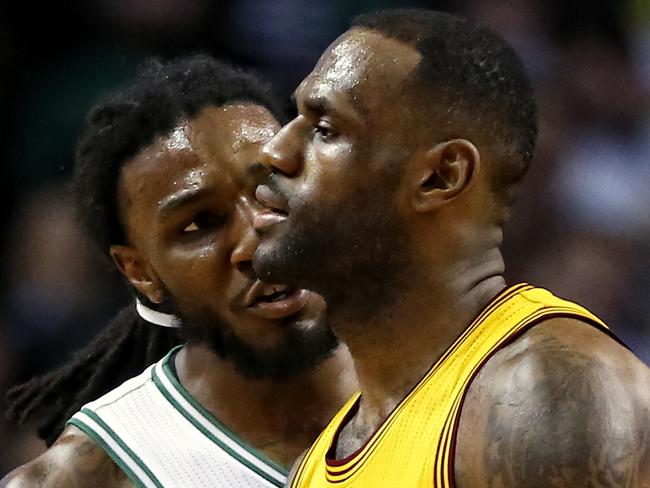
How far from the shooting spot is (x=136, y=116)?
115 inches

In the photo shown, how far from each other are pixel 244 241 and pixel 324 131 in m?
0.63

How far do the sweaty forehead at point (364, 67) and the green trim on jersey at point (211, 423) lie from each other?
0.92 meters

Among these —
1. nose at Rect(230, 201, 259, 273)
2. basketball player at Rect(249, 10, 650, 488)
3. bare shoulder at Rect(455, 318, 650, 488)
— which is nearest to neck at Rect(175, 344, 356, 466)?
nose at Rect(230, 201, 259, 273)

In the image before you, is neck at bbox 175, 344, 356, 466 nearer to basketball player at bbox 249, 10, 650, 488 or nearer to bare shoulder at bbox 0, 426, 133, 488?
bare shoulder at bbox 0, 426, 133, 488

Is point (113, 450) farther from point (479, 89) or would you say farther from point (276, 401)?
point (479, 89)

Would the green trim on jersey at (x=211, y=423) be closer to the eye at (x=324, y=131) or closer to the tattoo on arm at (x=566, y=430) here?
the eye at (x=324, y=131)

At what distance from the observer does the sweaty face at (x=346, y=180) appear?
211cm

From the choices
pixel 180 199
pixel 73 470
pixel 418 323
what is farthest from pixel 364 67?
pixel 73 470

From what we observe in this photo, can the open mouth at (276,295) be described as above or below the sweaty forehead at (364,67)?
below

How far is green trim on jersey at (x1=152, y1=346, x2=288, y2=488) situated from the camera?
2.79m

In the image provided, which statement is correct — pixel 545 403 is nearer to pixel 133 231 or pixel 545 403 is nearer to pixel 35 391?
pixel 133 231

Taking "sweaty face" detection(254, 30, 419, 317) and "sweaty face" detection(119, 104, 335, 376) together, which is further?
"sweaty face" detection(119, 104, 335, 376)

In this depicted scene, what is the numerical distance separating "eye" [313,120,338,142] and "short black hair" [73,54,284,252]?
29.3 inches

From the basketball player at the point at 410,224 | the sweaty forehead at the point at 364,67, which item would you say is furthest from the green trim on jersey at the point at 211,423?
the sweaty forehead at the point at 364,67
